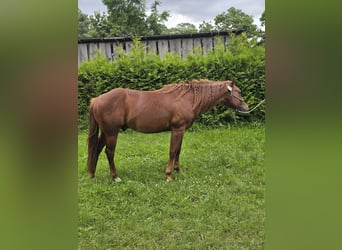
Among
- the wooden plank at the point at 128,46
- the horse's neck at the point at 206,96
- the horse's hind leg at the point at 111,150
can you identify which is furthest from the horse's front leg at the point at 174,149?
the wooden plank at the point at 128,46

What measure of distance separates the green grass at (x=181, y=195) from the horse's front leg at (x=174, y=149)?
0.04m

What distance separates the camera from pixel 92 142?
192 cm

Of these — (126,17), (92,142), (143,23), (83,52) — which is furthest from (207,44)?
(92,142)

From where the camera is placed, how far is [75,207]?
0.88 metres

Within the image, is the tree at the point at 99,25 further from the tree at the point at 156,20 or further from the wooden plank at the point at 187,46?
the wooden plank at the point at 187,46

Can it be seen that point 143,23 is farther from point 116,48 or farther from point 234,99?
point 234,99

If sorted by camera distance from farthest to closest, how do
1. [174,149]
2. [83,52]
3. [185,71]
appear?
[185,71] → [174,149] → [83,52]

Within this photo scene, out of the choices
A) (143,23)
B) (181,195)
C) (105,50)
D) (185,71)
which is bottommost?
(181,195)

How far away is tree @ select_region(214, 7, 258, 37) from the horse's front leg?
2.12 feet

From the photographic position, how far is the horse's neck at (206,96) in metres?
2.06

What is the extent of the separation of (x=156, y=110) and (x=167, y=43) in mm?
411

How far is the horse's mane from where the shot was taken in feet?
6.73
